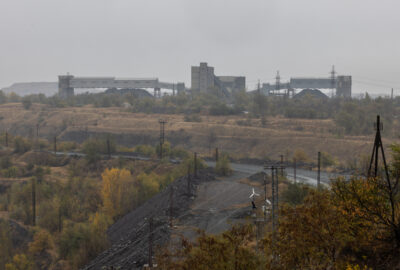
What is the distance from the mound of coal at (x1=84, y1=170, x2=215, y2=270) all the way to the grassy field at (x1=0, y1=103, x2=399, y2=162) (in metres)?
21.6

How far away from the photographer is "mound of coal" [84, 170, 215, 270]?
23.9 m

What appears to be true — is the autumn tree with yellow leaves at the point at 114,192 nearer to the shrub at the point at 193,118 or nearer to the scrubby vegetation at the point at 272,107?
the scrubby vegetation at the point at 272,107

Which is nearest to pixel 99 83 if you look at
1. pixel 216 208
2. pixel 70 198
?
pixel 70 198

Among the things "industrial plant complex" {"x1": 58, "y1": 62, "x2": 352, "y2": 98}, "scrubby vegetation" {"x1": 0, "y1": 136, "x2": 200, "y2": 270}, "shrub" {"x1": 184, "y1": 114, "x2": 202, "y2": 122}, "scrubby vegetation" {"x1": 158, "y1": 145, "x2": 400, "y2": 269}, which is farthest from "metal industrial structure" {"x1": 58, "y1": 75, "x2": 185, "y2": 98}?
"scrubby vegetation" {"x1": 158, "y1": 145, "x2": 400, "y2": 269}

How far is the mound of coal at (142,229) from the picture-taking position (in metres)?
23.9

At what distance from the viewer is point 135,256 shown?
23578 millimetres

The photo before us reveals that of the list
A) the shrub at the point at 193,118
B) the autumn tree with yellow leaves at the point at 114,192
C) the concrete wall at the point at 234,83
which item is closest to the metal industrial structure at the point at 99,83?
the concrete wall at the point at 234,83

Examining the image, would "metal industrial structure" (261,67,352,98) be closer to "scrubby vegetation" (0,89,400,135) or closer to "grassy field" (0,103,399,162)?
"scrubby vegetation" (0,89,400,135)

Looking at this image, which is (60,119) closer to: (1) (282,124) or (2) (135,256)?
(1) (282,124)

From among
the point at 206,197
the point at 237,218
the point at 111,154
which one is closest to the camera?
the point at 237,218

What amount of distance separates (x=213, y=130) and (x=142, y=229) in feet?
147

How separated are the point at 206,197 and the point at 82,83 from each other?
91.9m

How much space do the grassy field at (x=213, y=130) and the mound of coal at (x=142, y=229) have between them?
21.6 metres

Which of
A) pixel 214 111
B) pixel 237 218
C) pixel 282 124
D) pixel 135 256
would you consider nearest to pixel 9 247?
pixel 135 256
